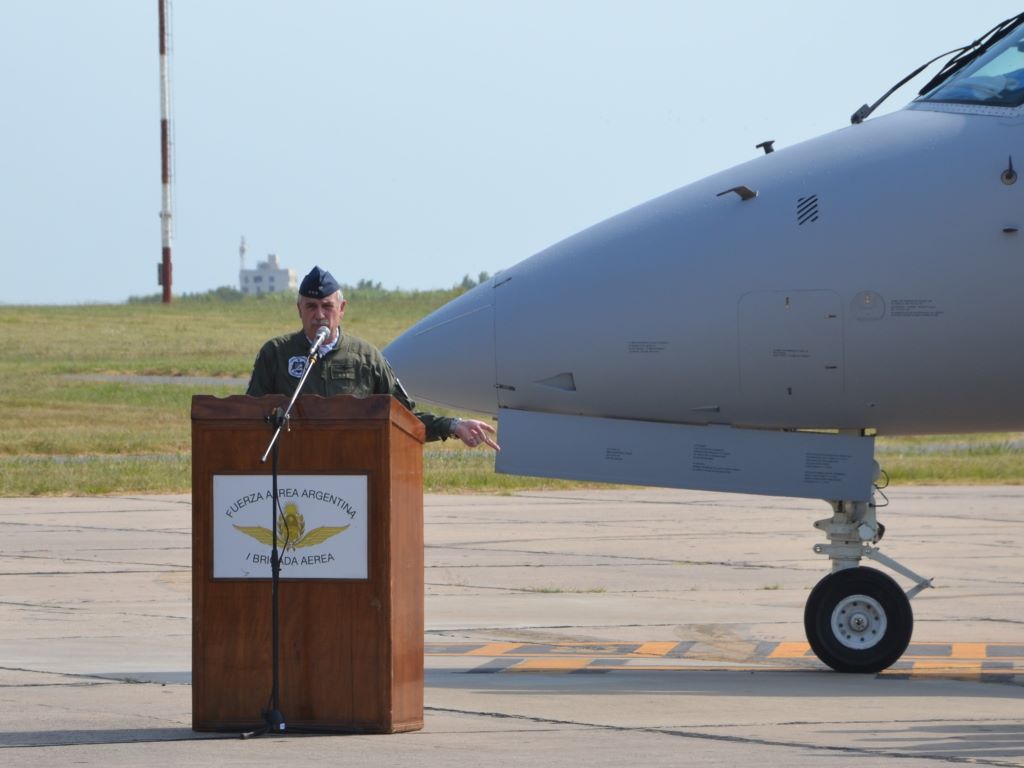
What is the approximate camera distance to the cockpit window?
9570 mm

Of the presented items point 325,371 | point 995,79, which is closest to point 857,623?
point 995,79

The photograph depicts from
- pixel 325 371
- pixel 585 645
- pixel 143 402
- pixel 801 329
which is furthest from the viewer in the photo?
pixel 143 402

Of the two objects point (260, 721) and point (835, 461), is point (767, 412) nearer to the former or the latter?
point (835, 461)

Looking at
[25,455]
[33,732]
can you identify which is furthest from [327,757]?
[25,455]

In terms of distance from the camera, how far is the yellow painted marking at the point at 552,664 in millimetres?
10039

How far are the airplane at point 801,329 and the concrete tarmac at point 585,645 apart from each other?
3.71 ft

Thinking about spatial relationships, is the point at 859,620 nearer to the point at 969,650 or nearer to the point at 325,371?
the point at 969,650

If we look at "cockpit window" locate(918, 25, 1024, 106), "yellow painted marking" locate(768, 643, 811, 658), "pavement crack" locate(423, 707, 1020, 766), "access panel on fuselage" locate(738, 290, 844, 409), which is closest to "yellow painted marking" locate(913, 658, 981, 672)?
"yellow painted marking" locate(768, 643, 811, 658)

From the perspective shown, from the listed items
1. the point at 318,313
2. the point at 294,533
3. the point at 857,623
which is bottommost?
the point at 857,623

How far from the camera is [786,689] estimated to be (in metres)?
9.20

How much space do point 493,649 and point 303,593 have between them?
367 centimetres

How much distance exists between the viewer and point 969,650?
11023mm

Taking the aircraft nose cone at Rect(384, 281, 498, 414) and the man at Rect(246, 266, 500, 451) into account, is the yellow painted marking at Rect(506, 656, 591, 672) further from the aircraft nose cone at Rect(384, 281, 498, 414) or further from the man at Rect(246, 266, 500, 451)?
the man at Rect(246, 266, 500, 451)

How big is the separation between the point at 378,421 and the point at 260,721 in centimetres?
135
